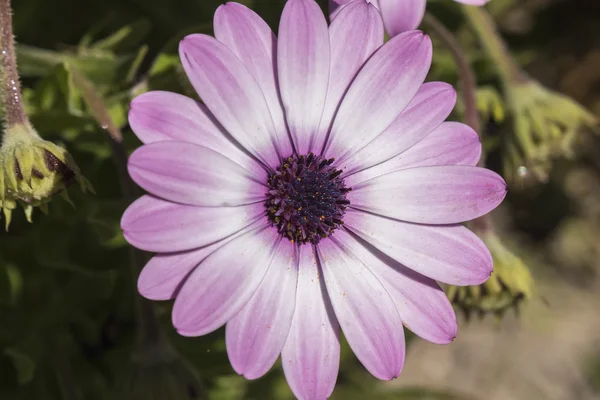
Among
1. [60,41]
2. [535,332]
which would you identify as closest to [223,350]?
[60,41]

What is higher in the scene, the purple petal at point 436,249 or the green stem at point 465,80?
the green stem at point 465,80

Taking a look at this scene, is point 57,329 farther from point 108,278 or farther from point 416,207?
point 416,207

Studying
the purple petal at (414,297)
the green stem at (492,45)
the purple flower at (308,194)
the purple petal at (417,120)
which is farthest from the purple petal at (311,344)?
the green stem at (492,45)

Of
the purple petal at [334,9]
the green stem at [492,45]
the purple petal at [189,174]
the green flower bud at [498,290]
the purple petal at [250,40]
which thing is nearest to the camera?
the purple petal at [189,174]

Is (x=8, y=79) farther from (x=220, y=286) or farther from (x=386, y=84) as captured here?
(x=386, y=84)

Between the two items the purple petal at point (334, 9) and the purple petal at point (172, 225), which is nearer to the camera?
the purple petal at point (172, 225)

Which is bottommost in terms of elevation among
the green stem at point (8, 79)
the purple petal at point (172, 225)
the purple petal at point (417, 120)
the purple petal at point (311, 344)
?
the purple petal at point (311, 344)

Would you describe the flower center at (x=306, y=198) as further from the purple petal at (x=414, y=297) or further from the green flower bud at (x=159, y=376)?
the green flower bud at (x=159, y=376)

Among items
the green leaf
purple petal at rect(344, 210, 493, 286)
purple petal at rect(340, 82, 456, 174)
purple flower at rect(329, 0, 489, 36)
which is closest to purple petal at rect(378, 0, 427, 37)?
purple flower at rect(329, 0, 489, 36)
